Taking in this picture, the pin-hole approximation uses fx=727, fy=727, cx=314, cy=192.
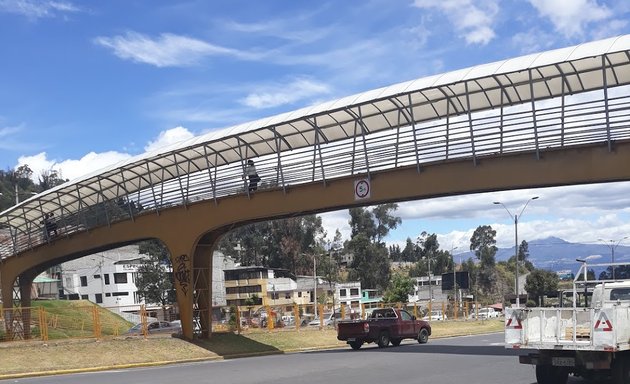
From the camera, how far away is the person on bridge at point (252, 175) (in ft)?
93.4

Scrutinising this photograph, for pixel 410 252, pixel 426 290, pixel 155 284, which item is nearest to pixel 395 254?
pixel 410 252

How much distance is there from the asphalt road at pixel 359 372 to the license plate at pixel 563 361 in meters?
2.43

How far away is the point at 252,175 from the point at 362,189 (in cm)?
483

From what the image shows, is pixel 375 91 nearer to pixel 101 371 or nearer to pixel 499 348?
pixel 499 348

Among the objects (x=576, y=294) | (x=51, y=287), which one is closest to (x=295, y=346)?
(x=576, y=294)

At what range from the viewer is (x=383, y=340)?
31188 millimetres

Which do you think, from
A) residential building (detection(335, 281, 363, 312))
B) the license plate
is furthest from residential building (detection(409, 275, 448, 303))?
the license plate

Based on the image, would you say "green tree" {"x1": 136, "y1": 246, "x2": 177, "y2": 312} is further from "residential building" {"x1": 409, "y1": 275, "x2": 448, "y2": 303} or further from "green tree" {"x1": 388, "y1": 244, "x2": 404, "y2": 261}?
"green tree" {"x1": 388, "y1": 244, "x2": 404, "y2": 261}

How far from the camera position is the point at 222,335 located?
3206 cm

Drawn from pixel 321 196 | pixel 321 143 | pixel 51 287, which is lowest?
pixel 51 287

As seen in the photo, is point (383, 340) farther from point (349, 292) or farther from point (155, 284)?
point (349, 292)

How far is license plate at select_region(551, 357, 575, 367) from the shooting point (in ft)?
43.9

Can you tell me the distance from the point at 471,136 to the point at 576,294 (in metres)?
9.45

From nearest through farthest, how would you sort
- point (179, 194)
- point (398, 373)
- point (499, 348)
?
point (398, 373), point (499, 348), point (179, 194)
